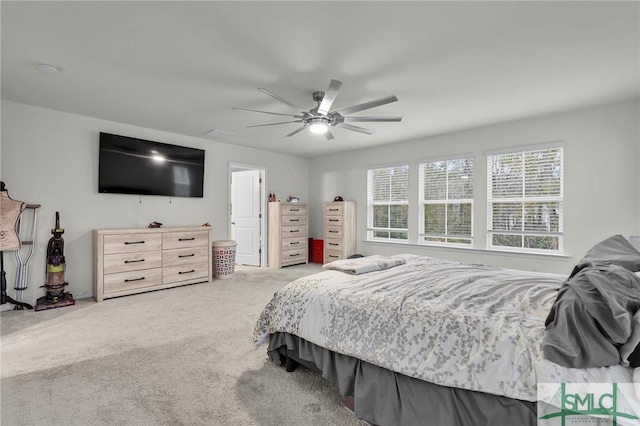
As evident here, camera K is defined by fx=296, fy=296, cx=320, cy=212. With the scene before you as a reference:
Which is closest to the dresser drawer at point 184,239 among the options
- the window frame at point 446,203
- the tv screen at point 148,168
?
the tv screen at point 148,168

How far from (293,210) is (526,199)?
13.7ft

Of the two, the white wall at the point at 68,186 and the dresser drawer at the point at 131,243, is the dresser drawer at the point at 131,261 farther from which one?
the white wall at the point at 68,186

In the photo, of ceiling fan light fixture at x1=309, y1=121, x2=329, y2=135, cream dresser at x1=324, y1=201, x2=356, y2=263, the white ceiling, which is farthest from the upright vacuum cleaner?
cream dresser at x1=324, y1=201, x2=356, y2=263

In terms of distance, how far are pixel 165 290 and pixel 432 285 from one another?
4.00 m

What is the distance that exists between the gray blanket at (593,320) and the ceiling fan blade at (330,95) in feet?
6.73

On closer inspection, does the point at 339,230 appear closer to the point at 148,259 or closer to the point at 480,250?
the point at 480,250

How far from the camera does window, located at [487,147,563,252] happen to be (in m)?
4.09

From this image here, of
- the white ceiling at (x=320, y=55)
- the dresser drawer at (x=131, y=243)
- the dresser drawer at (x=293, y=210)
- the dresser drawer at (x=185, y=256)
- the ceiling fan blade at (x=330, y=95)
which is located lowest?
the dresser drawer at (x=185, y=256)

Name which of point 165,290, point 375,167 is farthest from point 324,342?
point 375,167

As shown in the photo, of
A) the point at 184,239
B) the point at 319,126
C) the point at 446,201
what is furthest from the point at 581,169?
the point at 184,239

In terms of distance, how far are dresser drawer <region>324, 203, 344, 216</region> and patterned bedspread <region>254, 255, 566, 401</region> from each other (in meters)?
3.70

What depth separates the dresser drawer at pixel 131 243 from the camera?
13.0 feet

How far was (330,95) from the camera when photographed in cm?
263

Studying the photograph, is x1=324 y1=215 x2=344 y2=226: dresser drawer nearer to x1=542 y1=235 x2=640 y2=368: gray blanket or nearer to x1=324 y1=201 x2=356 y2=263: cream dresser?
x1=324 y1=201 x2=356 y2=263: cream dresser
